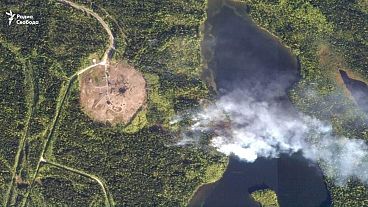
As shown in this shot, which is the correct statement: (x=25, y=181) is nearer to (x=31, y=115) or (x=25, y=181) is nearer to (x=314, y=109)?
(x=31, y=115)

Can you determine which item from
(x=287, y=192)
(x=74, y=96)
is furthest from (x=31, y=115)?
(x=287, y=192)

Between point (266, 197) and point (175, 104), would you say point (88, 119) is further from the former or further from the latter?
point (266, 197)

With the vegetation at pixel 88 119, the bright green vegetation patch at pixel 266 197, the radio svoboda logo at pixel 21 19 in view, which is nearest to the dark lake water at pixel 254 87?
the bright green vegetation patch at pixel 266 197

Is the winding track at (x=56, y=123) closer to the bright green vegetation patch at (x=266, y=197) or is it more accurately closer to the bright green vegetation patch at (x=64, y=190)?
the bright green vegetation patch at (x=64, y=190)

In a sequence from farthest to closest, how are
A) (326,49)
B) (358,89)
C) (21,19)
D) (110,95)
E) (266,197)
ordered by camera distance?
1. (21,19)
2. (110,95)
3. (326,49)
4. (358,89)
5. (266,197)

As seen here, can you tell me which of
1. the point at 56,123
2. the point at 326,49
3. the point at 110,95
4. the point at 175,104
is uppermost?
the point at 326,49

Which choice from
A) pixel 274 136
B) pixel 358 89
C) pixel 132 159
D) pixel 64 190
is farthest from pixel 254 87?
pixel 64 190

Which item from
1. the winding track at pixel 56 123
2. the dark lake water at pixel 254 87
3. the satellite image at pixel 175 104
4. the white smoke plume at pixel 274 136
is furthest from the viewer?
the winding track at pixel 56 123

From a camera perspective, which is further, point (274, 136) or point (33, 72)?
point (33, 72)
